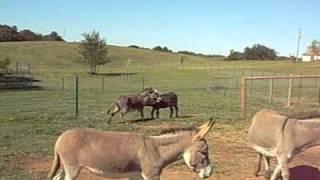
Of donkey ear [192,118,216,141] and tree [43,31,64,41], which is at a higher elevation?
tree [43,31,64,41]

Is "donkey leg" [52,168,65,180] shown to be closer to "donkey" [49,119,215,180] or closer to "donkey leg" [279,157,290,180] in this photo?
"donkey" [49,119,215,180]

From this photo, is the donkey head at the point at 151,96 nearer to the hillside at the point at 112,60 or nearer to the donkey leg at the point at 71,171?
the donkey leg at the point at 71,171

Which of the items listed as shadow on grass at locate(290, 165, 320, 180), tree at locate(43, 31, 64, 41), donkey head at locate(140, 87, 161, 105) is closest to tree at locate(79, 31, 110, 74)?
donkey head at locate(140, 87, 161, 105)

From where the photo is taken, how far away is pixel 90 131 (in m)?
7.14

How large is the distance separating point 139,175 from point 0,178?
3.71m

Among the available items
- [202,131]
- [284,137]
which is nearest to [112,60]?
[284,137]

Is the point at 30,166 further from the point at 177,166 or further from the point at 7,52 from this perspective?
the point at 7,52

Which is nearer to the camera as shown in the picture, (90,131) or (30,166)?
(90,131)

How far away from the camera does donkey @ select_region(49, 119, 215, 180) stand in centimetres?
675

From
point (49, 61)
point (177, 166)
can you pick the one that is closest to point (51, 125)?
point (177, 166)

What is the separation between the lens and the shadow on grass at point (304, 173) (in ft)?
32.4

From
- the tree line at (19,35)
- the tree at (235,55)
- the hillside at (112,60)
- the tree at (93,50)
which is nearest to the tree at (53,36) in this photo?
the tree line at (19,35)

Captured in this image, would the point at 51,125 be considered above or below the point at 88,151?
below

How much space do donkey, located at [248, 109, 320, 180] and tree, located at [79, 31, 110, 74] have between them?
58.5 m
